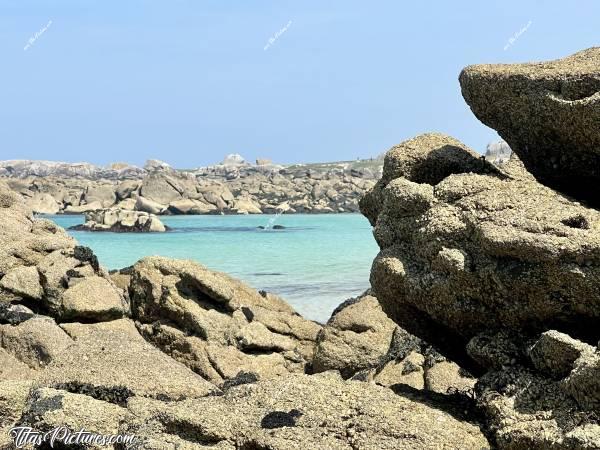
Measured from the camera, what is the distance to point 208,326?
19078 millimetres

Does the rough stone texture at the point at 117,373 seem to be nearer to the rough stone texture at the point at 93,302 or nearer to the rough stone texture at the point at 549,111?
the rough stone texture at the point at 549,111

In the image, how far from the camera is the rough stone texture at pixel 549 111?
356 inches

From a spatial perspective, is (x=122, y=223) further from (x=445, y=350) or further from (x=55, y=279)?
(x=445, y=350)

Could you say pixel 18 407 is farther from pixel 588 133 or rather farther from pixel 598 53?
pixel 598 53

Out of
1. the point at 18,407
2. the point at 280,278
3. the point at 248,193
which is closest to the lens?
the point at 18,407

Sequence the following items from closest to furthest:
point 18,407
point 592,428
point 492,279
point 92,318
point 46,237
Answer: point 592,428, point 492,279, point 18,407, point 92,318, point 46,237

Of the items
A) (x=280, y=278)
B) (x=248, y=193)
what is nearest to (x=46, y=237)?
(x=280, y=278)

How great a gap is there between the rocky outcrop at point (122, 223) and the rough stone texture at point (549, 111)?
277 ft

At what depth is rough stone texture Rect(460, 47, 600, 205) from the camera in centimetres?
903

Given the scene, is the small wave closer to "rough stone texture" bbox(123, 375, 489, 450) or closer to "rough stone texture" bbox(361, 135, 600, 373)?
"rough stone texture" bbox(361, 135, 600, 373)

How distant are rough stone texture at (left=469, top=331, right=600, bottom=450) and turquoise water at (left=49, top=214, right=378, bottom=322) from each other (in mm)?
21648

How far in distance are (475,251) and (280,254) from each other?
5296cm

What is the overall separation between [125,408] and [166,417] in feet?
3.86

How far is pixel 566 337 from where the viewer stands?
800 cm
